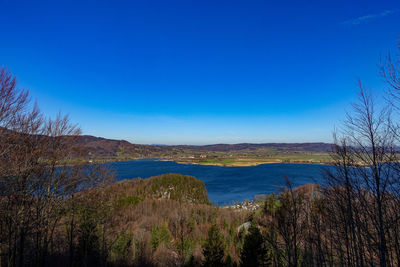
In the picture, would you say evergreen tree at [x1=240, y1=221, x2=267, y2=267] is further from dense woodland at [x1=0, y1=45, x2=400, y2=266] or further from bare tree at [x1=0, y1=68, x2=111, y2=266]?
bare tree at [x1=0, y1=68, x2=111, y2=266]

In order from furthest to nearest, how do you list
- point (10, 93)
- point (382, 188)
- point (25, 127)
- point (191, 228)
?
point (191, 228), point (25, 127), point (10, 93), point (382, 188)

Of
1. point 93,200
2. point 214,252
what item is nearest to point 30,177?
point 93,200

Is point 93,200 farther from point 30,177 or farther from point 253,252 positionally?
point 253,252

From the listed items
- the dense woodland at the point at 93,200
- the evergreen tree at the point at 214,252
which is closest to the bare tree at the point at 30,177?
the dense woodland at the point at 93,200

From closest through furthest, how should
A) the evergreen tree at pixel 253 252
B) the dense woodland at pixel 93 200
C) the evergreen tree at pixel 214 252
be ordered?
the dense woodland at pixel 93 200 → the evergreen tree at pixel 253 252 → the evergreen tree at pixel 214 252

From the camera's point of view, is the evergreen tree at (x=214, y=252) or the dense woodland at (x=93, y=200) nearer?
the dense woodland at (x=93, y=200)

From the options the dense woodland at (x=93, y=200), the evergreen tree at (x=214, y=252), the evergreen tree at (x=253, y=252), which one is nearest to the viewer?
the dense woodland at (x=93, y=200)

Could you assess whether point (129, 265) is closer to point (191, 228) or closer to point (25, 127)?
point (25, 127)

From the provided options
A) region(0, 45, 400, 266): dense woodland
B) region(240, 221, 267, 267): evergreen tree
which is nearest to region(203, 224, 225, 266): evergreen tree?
region(0, 45, 400, 266): dense woodland

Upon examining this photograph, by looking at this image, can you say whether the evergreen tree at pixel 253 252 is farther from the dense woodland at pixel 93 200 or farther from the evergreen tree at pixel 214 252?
the evergreen tree at pixel 214 252

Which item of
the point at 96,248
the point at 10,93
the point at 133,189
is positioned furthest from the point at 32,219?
the point at 133,189

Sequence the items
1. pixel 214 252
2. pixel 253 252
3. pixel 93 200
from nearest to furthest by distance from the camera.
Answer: pixel 93 200, pixel 253 252, pixel 214 252
